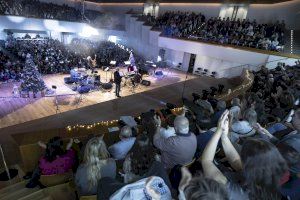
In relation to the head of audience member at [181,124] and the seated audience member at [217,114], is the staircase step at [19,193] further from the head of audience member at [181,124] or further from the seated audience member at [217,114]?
the seated audience member at [217,114]

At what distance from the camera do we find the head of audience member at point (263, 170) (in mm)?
1768

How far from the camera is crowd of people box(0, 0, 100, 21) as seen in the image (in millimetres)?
20062

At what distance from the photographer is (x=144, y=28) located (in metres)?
23.5

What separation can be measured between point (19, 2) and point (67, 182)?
22083mm

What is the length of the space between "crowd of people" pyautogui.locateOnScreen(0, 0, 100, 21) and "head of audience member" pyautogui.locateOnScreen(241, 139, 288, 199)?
871 inches

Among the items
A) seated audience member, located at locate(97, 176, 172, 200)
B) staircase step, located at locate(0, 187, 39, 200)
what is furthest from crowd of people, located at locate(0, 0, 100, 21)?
seated audience member, located at locate(97, 176, 172, 200)

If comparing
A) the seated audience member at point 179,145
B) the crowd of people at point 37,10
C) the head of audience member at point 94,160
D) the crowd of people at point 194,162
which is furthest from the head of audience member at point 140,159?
the crowd of people at point 37,10

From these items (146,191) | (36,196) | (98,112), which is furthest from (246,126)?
(98,112)

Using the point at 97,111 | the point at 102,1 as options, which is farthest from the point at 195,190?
the point at 102,1

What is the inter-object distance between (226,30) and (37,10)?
52.6 ft

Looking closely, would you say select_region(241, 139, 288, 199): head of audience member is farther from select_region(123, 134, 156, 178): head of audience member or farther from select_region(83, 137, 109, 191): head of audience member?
select_region(83, 137, 109, 191): head of audience member

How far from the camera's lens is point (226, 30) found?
16.9m

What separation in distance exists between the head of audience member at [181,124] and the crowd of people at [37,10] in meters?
20.9

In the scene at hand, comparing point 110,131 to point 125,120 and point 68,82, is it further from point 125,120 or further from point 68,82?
point 68,82
